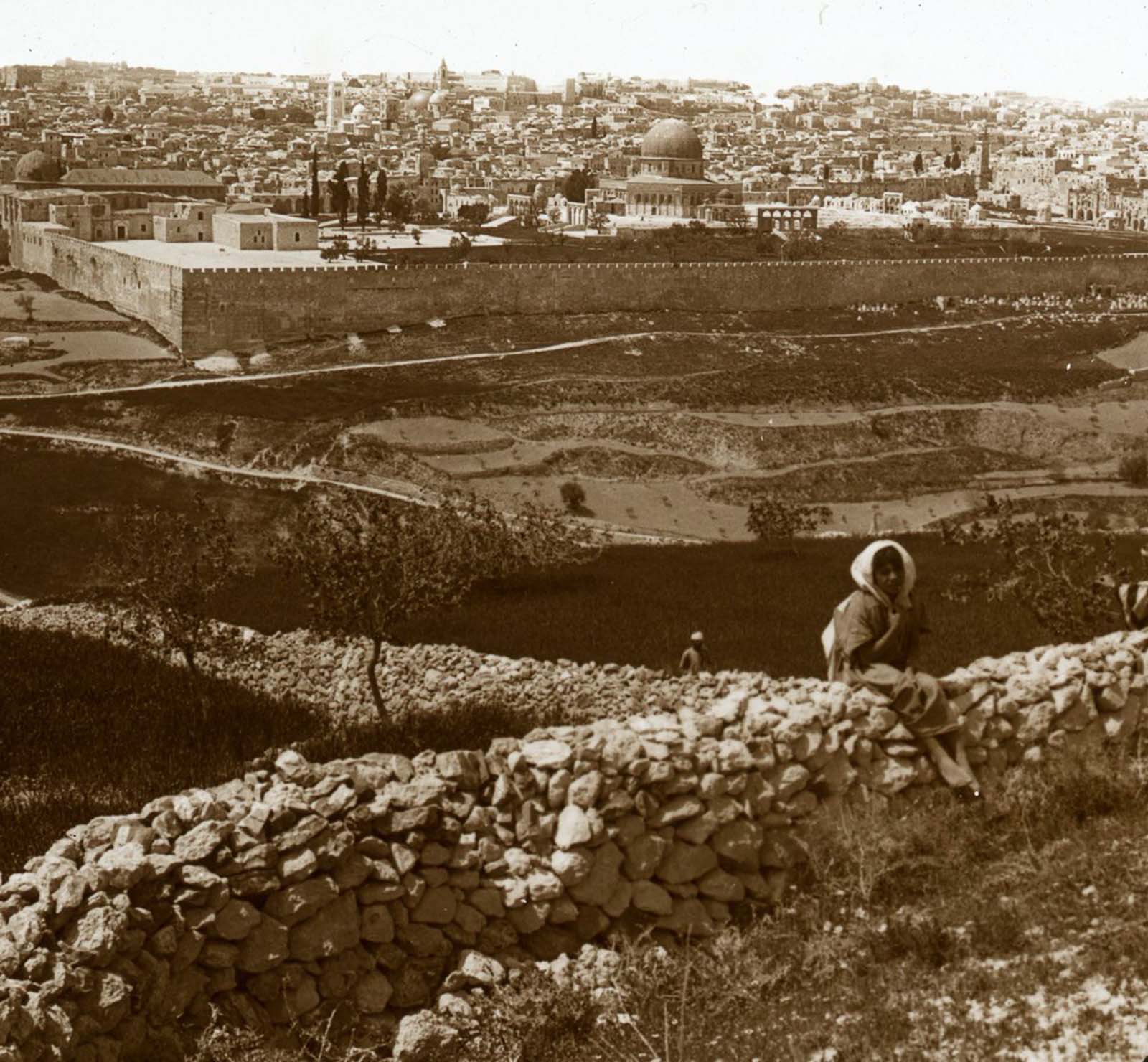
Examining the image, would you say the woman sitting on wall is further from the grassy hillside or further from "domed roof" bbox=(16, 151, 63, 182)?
"domed roof" bbox=(16, 151, 63, 182)

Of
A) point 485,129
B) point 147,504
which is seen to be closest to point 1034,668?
point 147,504

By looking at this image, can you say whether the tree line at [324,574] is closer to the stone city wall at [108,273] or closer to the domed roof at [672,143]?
the stone city wall at [108,273]

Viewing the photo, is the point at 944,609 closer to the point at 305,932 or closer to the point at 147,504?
the point at 305,932

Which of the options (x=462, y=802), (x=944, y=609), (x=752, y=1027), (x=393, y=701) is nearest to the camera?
(x=752, y=1027)

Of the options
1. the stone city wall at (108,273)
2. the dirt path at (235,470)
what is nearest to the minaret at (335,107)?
the stone city wall at (108,273)

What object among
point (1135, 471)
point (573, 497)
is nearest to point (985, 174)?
point (1135, 471)

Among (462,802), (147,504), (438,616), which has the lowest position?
(147,504)

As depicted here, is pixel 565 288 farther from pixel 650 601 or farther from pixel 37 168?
pixel 650 601
